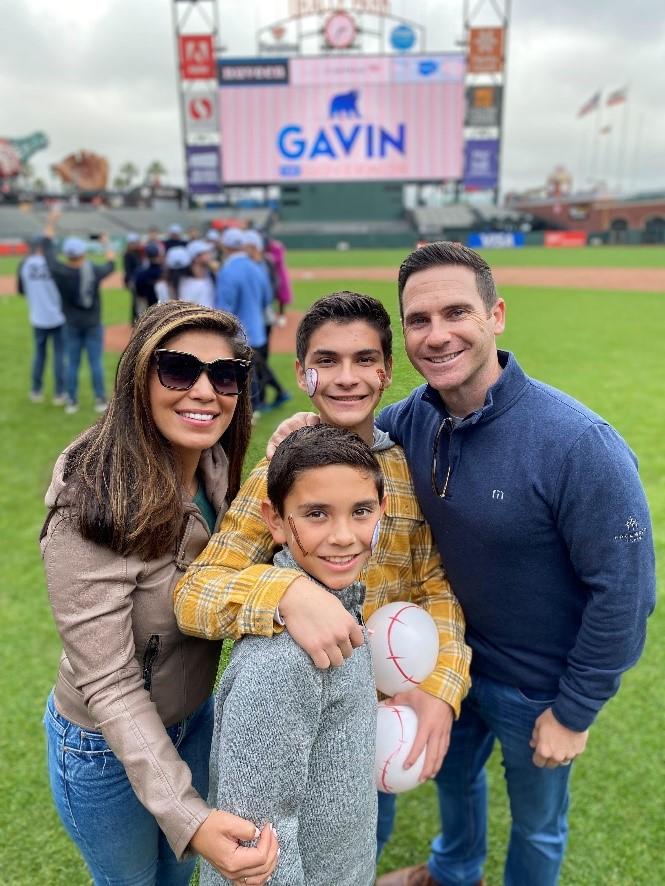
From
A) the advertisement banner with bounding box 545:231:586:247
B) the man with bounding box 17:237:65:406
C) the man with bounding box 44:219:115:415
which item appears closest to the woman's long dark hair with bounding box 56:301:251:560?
the man with bounding box 44:219:115:415

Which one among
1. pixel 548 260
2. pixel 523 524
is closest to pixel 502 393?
pixel 523 524

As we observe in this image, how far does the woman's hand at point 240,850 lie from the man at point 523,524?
0.93 m

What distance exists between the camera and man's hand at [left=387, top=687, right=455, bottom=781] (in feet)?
5.91

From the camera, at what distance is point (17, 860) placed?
2.62m

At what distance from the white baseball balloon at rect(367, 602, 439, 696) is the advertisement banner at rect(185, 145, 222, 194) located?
45.7 m

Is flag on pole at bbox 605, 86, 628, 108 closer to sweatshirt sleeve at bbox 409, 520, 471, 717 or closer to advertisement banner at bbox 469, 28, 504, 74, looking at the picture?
advertisement banner at bbox 469, 28, 504, 74

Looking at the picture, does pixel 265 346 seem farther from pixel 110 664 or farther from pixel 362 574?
pixel 110 664

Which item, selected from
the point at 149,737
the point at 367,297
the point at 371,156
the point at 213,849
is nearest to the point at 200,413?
the point at 367,297

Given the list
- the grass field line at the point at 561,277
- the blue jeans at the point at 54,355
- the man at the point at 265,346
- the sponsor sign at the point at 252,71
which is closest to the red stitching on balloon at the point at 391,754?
the man at the point at 265,346

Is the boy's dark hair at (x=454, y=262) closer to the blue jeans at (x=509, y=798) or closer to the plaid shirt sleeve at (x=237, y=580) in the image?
the plaid shirt sleeve at (x=237, y=580)

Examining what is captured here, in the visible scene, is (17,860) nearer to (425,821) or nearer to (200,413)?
(425,821)

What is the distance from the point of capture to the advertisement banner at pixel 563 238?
47875 mm

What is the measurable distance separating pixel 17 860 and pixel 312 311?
2.51 metres

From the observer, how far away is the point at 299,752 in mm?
1293
